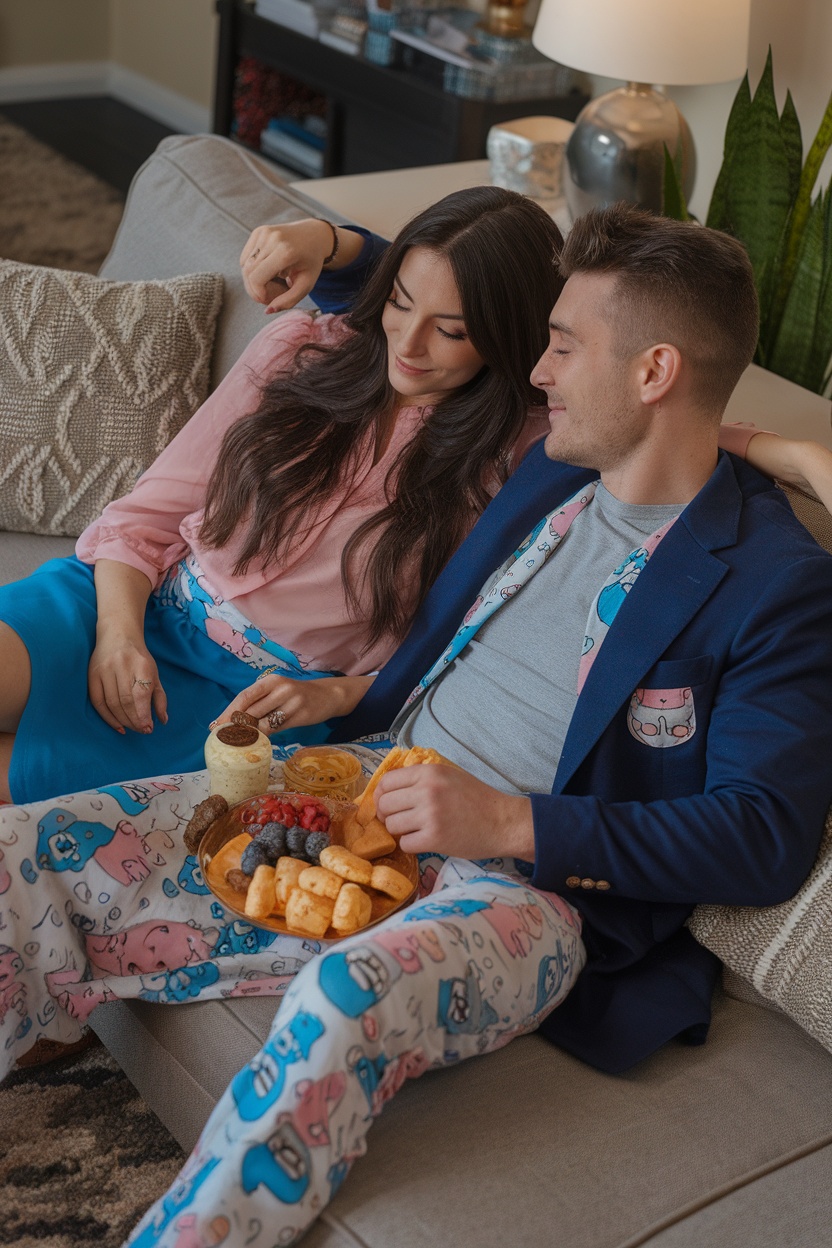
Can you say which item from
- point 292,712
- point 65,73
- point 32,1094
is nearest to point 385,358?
point 292,712

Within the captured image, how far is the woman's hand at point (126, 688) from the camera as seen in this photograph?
1.66 m

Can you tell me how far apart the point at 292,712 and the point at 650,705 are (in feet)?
1.51

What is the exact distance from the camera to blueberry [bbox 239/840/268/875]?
53.5 inches

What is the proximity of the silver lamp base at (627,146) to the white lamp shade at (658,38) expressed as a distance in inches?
2.6

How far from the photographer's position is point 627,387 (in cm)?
152

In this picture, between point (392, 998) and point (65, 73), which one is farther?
point (65, 73)

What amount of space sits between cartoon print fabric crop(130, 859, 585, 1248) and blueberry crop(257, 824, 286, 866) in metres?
0.15

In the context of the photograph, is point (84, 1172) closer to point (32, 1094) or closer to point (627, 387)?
point (32, 1094)

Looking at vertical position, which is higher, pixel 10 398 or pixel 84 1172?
pixel 10 398

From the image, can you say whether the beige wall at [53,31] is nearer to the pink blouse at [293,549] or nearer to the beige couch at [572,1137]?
the pink blouse at [293,549]

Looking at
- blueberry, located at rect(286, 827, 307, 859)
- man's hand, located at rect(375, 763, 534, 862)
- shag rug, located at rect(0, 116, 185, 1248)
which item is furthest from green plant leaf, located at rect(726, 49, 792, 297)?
shag rug, located at rect(0, 116, 185, 1248)

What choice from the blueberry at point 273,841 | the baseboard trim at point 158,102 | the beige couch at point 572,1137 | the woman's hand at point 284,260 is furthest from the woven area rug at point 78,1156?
the baseboard trim at point 158,102

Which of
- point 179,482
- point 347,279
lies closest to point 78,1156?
point 179,482

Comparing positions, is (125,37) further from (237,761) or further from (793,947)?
(793,947)
